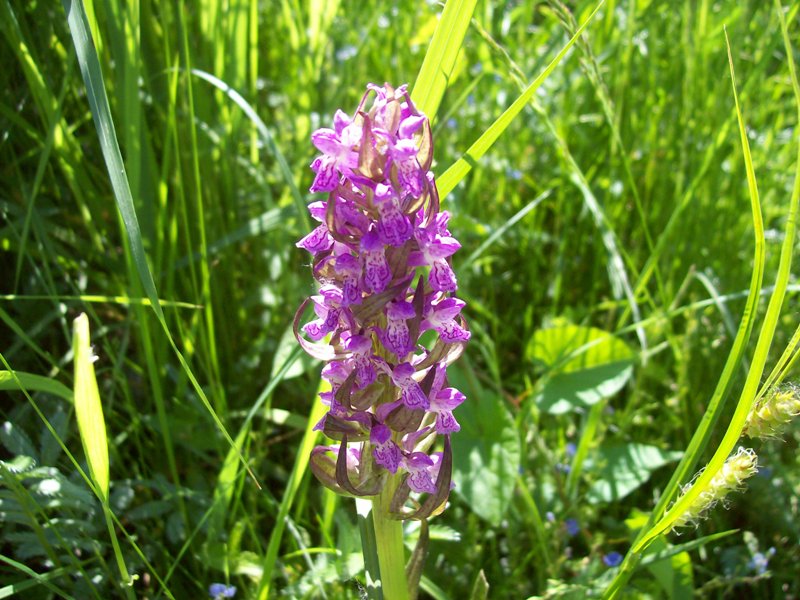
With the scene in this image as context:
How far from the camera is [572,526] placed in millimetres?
2090

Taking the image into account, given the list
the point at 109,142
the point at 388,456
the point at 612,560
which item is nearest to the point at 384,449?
the point at 388,456

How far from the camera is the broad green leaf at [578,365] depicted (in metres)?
2.20

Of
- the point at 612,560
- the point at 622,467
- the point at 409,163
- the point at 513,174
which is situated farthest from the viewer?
the point at 513,174

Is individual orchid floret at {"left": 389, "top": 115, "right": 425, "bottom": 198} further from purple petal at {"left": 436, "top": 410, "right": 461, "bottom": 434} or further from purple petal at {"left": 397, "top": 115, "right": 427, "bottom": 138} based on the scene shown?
purple petal at {"left": 436, "top": 410, "right": 461, "bottom": 434}

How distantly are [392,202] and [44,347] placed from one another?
161 cm

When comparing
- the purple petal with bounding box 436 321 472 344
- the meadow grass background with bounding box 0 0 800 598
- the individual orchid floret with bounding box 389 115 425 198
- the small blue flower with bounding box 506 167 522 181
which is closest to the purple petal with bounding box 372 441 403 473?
the purple petal with bounding box 436 321 472 344

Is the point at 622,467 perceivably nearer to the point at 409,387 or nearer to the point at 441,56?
the point at 409,387

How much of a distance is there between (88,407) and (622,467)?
151 cm

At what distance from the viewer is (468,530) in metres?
2.09

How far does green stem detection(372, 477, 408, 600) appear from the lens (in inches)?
56.9

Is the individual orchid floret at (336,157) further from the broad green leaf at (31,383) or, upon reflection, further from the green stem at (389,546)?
the broad green leaf at (31,383)

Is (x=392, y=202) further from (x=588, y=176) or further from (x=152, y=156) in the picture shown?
(x=588, y=176)

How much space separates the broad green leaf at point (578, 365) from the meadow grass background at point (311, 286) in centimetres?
5

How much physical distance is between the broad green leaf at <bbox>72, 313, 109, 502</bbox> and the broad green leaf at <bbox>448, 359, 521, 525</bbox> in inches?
37.4
